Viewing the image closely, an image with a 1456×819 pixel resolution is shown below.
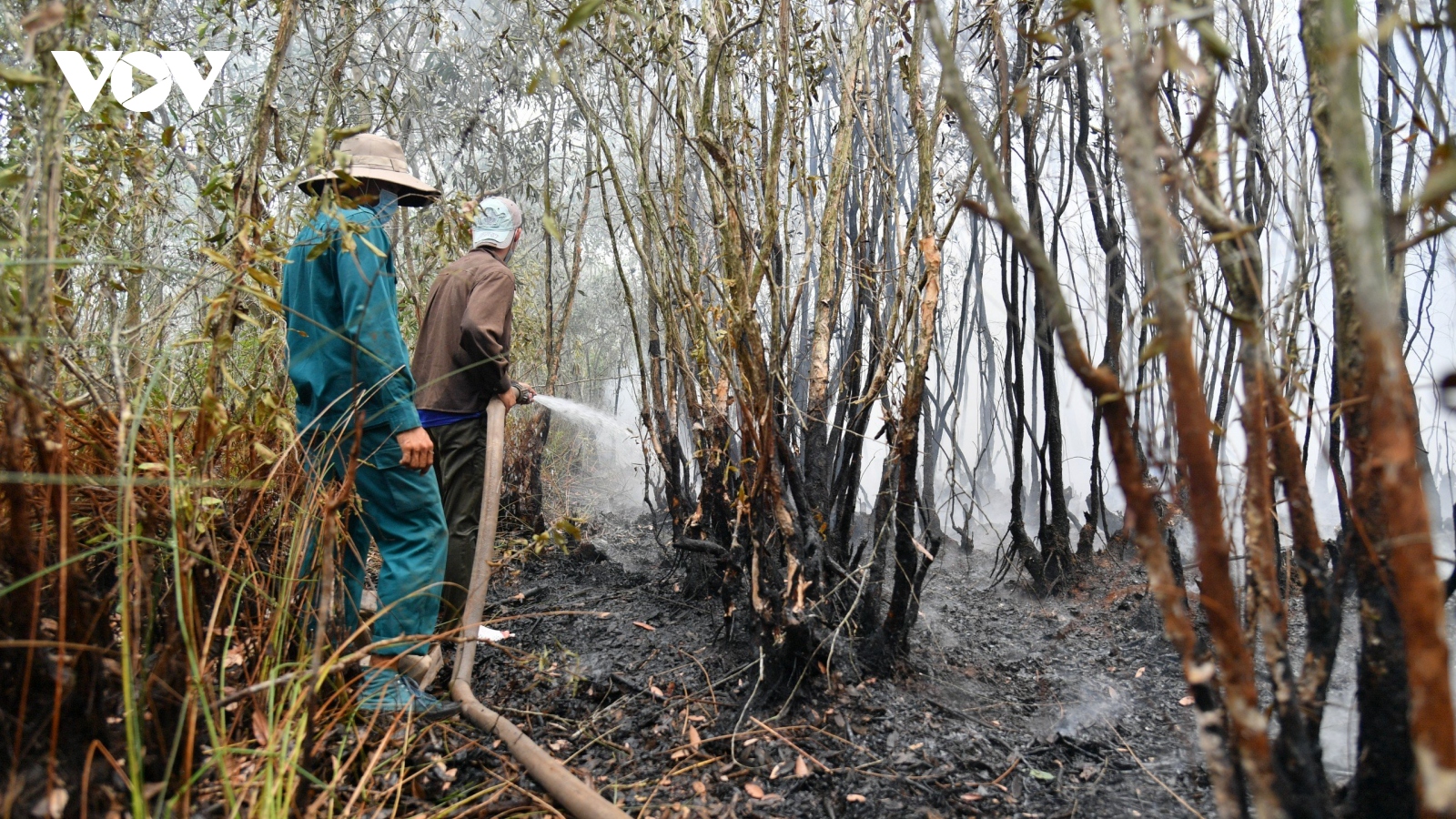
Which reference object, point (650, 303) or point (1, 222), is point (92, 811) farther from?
point (650, 303)

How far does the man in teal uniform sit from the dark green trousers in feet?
1.82

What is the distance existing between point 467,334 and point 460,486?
60 cm

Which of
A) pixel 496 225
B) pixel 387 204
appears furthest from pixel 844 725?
pixel 496 225

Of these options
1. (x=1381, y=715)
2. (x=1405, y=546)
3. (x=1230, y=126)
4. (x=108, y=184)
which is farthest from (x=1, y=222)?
(x=1381, y=715)

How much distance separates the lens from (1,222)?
192 cm

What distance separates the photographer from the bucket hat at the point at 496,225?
3246 millimetres

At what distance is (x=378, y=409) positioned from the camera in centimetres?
247

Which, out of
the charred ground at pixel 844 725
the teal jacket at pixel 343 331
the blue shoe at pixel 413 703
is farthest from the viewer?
the teal jacket at pixel 343 331

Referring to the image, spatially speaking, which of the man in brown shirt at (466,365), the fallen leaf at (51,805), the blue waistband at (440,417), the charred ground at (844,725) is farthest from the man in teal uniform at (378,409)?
the fallen leaf at (51,805)

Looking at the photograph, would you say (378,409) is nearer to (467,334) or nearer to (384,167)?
(467,334)

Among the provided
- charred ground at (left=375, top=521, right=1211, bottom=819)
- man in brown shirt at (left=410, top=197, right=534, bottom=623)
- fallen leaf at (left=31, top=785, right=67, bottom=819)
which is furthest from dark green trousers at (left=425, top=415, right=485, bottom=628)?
fallen leaf at (left=31, top=785, right=67, bottom=819)

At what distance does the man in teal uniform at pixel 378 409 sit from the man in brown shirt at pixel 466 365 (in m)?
0.44

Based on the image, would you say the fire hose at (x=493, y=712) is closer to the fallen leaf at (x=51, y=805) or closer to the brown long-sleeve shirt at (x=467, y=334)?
the brown long-sleeve shirt at (x=467, y=334)

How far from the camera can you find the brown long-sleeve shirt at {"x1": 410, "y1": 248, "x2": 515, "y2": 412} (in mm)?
3029
